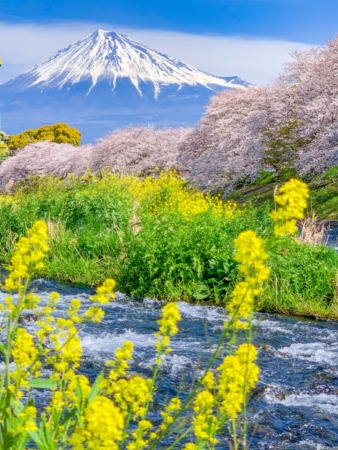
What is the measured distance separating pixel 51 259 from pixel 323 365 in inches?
290

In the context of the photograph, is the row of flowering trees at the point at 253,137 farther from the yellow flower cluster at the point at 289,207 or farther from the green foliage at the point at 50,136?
the green foliage at the point at 50,136

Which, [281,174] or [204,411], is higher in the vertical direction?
[281,174]

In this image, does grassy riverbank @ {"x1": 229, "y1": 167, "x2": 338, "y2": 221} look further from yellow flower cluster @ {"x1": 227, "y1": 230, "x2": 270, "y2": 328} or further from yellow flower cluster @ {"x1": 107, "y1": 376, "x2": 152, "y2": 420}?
yellow flower cluster @ {"x1": 227, "y1": 230, "x2": 270, "y2": 328}

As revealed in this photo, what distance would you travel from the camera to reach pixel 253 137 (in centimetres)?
2555

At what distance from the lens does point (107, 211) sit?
14.8 metres

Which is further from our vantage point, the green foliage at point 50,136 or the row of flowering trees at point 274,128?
the green foliage at point 50,136

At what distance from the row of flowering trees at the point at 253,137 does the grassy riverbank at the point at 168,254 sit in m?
7.51

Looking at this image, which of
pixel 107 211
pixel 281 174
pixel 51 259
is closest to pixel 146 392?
pixel 51 259

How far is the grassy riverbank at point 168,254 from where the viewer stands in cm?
1063

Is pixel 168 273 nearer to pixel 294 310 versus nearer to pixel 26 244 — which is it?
pixel 294 310

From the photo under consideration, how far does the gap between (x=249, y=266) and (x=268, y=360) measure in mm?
5642

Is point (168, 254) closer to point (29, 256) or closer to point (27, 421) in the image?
point (29, 256)

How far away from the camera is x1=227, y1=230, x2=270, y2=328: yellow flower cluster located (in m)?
2.26

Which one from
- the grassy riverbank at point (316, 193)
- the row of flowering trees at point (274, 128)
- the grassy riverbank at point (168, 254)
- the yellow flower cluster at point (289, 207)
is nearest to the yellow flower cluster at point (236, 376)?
the yellow flower cluster at point (289, 207)
